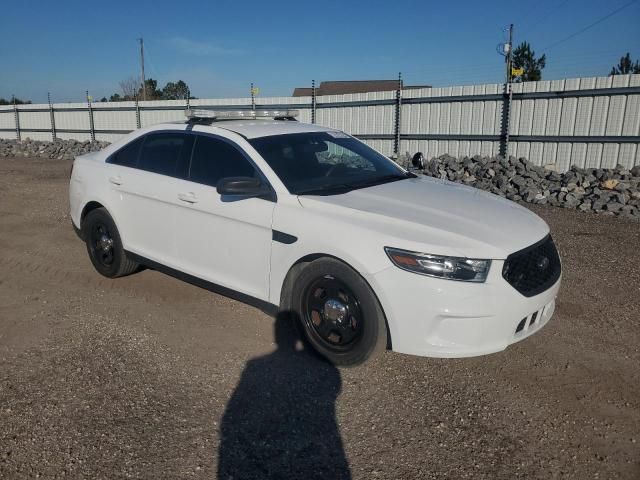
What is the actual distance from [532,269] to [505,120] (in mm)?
9275

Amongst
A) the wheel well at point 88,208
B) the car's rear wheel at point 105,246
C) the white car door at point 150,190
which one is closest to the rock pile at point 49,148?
Answer: the wheel well at point 88,208

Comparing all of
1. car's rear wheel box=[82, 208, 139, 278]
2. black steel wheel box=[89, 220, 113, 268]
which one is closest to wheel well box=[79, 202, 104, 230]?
car's rear wheel box=[82, 208, 139, 278]

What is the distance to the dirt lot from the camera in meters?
2.87

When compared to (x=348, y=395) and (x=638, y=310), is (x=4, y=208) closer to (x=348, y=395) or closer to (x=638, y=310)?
(x=348, y=395)

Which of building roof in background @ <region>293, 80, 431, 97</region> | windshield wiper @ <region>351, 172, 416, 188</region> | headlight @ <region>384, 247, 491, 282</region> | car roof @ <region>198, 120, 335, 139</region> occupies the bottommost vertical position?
headlight @ <region>384, 247, 491, 282</region>

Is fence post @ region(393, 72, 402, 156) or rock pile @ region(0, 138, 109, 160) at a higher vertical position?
fence post @ region(393, 72, 402, 156)

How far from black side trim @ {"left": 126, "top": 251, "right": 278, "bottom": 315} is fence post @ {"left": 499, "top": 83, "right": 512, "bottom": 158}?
919cm

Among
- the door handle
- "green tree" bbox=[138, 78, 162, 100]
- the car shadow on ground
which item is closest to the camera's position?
the car shadow on ground

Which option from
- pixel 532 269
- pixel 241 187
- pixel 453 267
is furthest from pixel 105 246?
pixel 532 269

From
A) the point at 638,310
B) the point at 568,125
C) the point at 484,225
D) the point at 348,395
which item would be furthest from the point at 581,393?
the point at 568,125

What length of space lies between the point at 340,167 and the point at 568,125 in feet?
26.7

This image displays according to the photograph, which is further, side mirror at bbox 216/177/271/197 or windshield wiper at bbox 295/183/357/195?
windshield wiper at bbox 295/183/357/195

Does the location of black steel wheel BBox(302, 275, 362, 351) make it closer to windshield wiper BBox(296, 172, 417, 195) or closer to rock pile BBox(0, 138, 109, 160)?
windshield wiper BBox(296, 172, 417, 195)

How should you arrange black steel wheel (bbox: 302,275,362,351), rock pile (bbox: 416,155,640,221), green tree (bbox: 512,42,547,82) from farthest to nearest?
green tree (bbox: 512,42,547,82) < rock pile (bbox: 416,155,640,221) < black steel wheel (bbox: 302,275,362,351)
